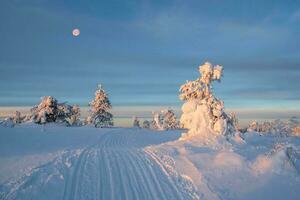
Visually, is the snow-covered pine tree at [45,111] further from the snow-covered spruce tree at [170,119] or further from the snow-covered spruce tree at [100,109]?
the snow-covered spruce tree at [170,119]

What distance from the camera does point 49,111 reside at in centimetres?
6425

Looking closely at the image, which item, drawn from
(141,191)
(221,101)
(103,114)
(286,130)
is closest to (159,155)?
(141,191)

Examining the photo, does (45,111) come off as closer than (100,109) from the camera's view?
Yes

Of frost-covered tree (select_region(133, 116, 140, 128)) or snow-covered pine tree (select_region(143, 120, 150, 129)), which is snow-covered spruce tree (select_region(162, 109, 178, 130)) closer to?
frost-covered tree (select_region(133, 116, 140, 128))

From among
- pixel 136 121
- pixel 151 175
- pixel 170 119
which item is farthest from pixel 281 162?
pixel 136 121

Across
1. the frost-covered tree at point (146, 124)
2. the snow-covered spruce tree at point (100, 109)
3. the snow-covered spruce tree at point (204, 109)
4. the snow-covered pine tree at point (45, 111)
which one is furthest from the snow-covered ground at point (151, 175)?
the frost-covered tree at point (146, 124)

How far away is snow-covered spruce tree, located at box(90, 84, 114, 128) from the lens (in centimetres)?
7350

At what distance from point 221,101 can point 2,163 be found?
66.6 ft

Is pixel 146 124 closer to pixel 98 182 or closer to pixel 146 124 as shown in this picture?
pixel 146 124

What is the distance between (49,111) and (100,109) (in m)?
12.3

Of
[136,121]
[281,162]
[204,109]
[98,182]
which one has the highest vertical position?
[136,121]

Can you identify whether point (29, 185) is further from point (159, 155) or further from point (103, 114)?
point (103, 114)

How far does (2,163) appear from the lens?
61.7 feet

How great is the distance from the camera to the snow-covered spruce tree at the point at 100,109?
73.5m
